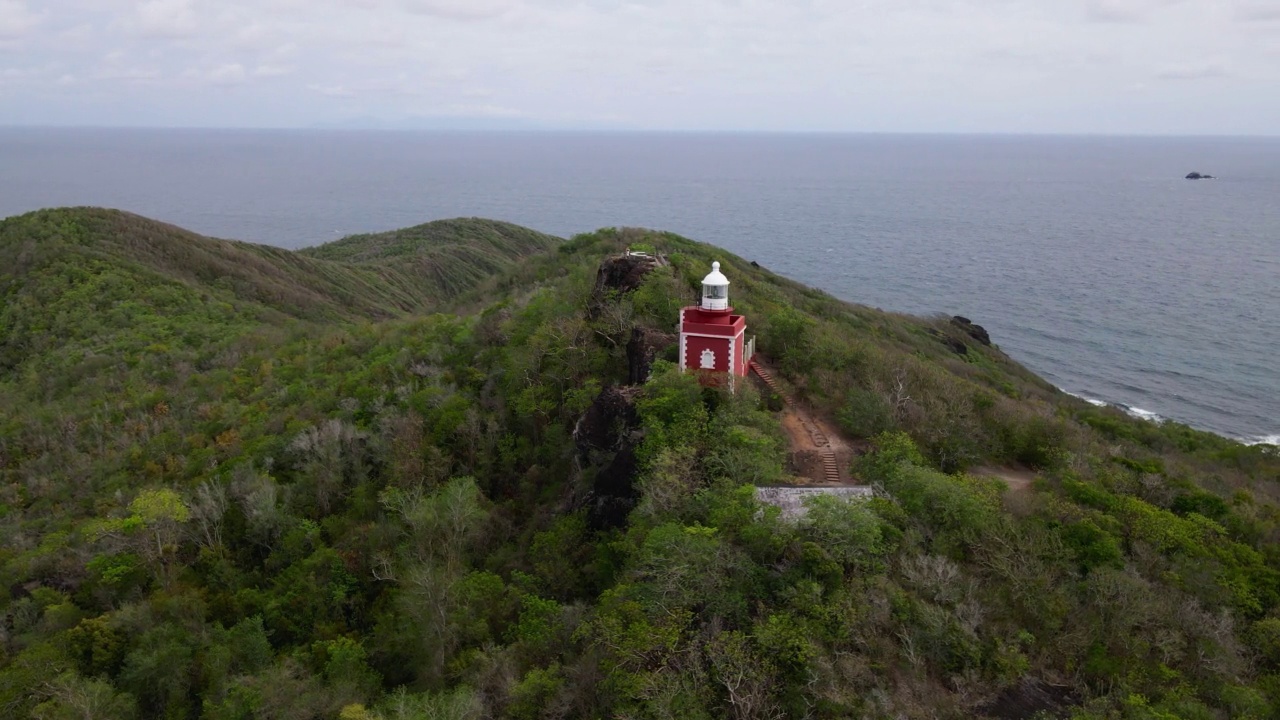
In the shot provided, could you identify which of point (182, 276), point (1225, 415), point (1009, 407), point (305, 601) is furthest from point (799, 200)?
point (305, 601)

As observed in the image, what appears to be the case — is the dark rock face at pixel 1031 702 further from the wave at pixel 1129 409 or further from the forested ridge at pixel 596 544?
the wave at pixel 1129 409

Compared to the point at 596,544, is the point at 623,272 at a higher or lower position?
higher

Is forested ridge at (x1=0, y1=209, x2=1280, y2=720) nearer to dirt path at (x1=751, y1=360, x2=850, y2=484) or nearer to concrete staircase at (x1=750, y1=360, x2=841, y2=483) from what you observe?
dirt path at (x1=751, y1=360, x2=850, y2=484)

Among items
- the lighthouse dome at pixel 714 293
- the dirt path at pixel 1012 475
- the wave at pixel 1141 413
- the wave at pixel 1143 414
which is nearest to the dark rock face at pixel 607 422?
the lighthouse dome at pixel 714 293

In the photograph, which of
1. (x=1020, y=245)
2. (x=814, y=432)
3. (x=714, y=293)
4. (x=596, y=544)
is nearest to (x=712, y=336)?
(x=714, y=293)

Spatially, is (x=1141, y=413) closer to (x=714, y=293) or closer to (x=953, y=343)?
(x=953, y=343)

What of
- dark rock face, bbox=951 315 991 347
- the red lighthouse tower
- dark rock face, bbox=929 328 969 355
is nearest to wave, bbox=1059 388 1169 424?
dark rock face, bbox=929 328 969 355
